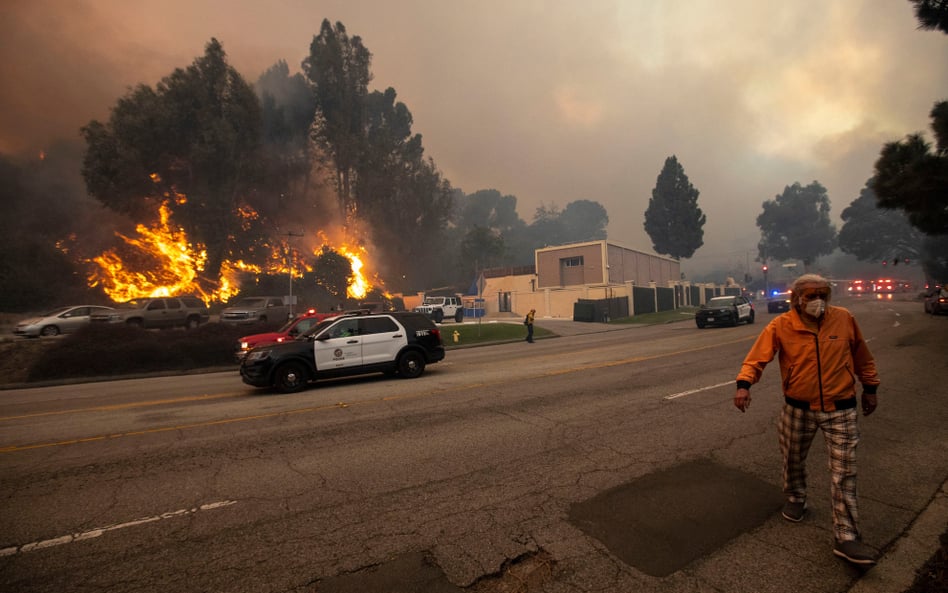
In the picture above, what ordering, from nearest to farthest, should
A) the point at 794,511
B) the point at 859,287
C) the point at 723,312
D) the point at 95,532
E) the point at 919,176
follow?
the point at 794,511, the point at 95,532, the point at 919,176, the point at 723,312, the point at 859,287

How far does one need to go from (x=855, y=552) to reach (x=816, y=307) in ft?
5.72

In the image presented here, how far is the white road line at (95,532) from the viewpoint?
12.0 ft

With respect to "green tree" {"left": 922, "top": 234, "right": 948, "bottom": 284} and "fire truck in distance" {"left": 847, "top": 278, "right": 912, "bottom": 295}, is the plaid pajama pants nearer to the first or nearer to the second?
"green tree" {"left": 922, "top": 234, "right": 948, "bottom": 284}

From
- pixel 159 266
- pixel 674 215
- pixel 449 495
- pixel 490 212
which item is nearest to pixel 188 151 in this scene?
pixel 159 266

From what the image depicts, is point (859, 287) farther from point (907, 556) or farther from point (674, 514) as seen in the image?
point (674, 514)

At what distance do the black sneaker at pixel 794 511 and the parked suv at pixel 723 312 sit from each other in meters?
22.9

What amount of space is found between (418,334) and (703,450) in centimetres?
819

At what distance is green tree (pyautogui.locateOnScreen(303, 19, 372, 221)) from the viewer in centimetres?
7094

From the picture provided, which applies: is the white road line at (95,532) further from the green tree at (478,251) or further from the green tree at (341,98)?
the green tree at (478,251)

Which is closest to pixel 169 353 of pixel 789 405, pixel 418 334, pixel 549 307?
pixel 418 334

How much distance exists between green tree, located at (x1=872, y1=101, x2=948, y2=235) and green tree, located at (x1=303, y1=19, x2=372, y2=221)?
66.3 meters

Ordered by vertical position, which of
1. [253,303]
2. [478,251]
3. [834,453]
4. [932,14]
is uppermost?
[478,251]

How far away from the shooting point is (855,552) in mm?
→ 3129

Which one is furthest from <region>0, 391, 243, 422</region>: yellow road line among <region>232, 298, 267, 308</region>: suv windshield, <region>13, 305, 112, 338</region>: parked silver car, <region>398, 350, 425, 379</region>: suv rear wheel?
<region>232, 298, 267, 308</region>: suv windshield
